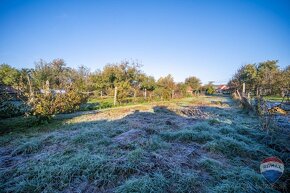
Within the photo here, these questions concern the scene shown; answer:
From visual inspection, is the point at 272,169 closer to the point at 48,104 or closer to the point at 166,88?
the point at 48,104

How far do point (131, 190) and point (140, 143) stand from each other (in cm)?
168

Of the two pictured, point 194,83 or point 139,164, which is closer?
point 139,164

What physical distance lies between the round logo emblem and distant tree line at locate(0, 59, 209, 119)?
7.38 meters

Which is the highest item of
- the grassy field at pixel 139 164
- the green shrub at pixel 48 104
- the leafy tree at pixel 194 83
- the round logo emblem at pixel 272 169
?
the leafy tree at pixel 194 83

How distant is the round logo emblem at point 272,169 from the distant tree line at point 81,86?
7.38 meters

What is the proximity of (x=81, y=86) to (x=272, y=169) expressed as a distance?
11023 millimetres

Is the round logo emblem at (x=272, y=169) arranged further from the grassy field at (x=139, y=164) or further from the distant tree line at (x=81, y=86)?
the distant tree line at (x=81, y=86)

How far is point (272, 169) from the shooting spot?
1.66m

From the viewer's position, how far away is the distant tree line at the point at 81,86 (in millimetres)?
6547

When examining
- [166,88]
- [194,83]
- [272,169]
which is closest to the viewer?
[272,169]

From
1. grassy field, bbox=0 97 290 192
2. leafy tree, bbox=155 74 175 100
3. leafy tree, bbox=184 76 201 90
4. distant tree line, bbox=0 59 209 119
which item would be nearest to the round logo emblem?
grassy field, bbox=0 97 290 192

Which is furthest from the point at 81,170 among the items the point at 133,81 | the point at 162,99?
the point at 133,81

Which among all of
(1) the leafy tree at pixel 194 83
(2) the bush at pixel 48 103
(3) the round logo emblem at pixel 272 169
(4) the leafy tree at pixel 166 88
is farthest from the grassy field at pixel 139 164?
(1) the leafy tree at pixel 194 83

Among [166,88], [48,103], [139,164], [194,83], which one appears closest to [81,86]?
[48,103]
